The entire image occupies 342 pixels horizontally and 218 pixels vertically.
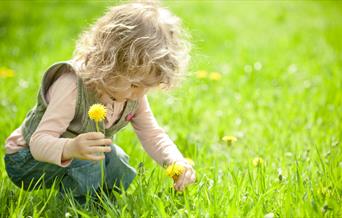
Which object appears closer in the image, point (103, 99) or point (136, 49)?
point (136, 49)

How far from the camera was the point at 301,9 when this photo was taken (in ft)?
25.2

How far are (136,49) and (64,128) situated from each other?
1.28ft

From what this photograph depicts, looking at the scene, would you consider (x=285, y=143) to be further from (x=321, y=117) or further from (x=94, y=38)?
(x=94, y=38)

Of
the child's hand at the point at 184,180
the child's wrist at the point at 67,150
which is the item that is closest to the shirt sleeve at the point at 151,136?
the child's hand at the point at 184,180

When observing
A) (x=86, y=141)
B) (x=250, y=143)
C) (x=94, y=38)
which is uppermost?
(x=94, y=38)

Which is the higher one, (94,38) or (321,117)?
(94,38)

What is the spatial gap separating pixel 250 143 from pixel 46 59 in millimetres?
1936

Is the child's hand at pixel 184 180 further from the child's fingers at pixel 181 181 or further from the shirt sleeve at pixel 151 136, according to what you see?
the shirt sleeve at pixel 151 136

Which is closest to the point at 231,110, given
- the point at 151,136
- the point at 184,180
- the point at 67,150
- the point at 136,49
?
the point at 151,136

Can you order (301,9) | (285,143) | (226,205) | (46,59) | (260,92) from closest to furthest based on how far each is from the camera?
(226,205), (285,143), (260,92), (46,59), (301,9)

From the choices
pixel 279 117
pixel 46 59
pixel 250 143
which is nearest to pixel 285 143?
pixel 250 143

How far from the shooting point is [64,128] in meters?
1.94

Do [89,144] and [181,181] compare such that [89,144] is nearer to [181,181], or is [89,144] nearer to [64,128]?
[64,128]

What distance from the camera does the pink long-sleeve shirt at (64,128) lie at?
6.10 feet
